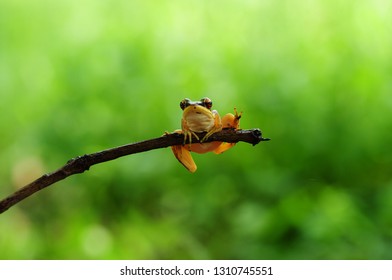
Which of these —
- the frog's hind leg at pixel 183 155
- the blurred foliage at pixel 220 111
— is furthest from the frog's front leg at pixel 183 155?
the blurred foliage at pixel 220 111

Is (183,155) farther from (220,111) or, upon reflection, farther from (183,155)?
(220,111)

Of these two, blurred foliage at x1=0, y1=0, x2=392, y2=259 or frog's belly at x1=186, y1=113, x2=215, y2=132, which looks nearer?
frog's belly at x1=186, y1=113, x2=215, y2=132

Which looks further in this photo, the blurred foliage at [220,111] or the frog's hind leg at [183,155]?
the blurred foliage at [220,111]

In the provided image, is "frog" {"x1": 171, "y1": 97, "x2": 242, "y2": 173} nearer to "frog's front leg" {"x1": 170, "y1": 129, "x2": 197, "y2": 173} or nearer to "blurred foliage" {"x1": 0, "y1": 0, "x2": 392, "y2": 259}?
"frog's front leg" {"x1": 170, "y1": 129, "x2": 197, "y2": 173}

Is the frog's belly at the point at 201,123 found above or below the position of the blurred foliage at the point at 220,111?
below

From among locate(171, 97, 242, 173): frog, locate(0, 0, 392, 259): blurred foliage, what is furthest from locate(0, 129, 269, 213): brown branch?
locate(0, 0, 392, 259): blurred foliage

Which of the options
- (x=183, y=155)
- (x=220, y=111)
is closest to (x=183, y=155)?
(x=183, y=155)

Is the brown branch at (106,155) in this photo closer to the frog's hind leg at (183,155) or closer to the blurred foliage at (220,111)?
the frog's hind leg at (183,155)
